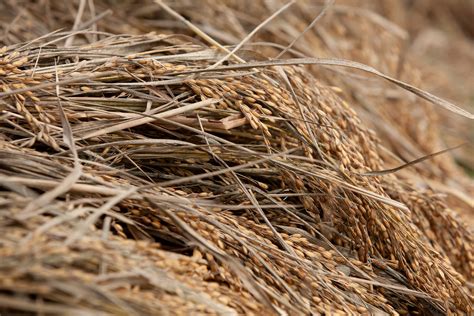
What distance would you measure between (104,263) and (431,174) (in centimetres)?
177

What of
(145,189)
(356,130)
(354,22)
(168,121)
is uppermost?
(354,22)

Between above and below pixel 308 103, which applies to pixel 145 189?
below

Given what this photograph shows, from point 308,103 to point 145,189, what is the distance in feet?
1.76

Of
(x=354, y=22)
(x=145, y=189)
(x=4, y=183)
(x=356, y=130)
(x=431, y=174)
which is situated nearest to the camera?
(x=4, y=183)

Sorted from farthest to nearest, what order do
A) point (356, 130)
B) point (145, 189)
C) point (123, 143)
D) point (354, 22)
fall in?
1. point (354, 22)
2. point (356, 130)
3. point (123, 143)
4. point (145, 189)

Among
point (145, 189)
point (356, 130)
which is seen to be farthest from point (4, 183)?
point (356, 130)

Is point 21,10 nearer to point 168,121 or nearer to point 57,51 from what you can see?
point 57,51

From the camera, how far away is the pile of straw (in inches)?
49.3

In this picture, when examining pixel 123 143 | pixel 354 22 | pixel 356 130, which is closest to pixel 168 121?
pixel 123 143

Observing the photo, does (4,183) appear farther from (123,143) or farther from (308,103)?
(308,103)

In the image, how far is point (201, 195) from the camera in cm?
158

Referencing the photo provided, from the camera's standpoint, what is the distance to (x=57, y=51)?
1758 mm

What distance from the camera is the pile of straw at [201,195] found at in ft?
4.11

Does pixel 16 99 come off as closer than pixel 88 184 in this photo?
No
